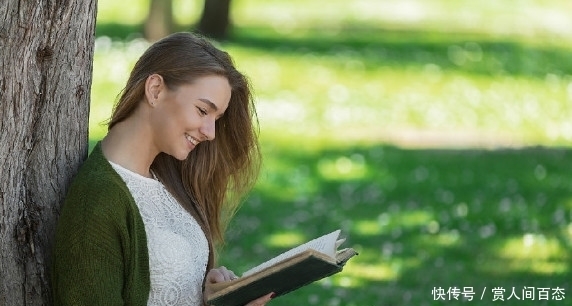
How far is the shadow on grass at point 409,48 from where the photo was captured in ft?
60.0

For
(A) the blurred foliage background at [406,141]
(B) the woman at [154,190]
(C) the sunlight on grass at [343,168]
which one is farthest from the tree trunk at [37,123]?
→ (C) the sunlight on grass at [343,168]

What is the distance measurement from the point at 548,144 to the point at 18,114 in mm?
9491

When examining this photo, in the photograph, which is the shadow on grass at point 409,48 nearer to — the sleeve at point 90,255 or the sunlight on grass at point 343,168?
the sunlight on grass at point 343,168

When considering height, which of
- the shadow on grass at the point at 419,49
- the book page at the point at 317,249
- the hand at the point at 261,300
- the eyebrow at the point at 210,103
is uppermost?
the shadow on grass at the point at 419,49

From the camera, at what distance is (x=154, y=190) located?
4180 millimetres

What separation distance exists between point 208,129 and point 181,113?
3.8 inches

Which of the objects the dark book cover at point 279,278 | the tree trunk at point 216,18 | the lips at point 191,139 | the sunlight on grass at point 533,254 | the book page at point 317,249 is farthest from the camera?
the tree trunk at point 216,18

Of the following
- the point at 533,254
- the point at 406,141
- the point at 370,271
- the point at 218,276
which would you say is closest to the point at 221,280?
the point at 218,276

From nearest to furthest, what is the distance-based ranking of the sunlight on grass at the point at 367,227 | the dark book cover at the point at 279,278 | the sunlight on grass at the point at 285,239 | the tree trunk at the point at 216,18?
the dark book cover at the point at 279,278, the sunlight on grass at the point at 285,239, the sunlight on grass at the point at 367,227, the tree trunk at the point at 216,18

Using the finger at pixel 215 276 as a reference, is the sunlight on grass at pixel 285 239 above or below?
above

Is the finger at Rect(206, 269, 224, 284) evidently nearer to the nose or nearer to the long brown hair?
the long brown hair

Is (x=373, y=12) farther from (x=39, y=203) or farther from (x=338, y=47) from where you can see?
(x=39, y=203)

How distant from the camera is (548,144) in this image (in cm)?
1288

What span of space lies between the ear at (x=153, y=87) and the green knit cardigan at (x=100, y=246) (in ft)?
0.81
